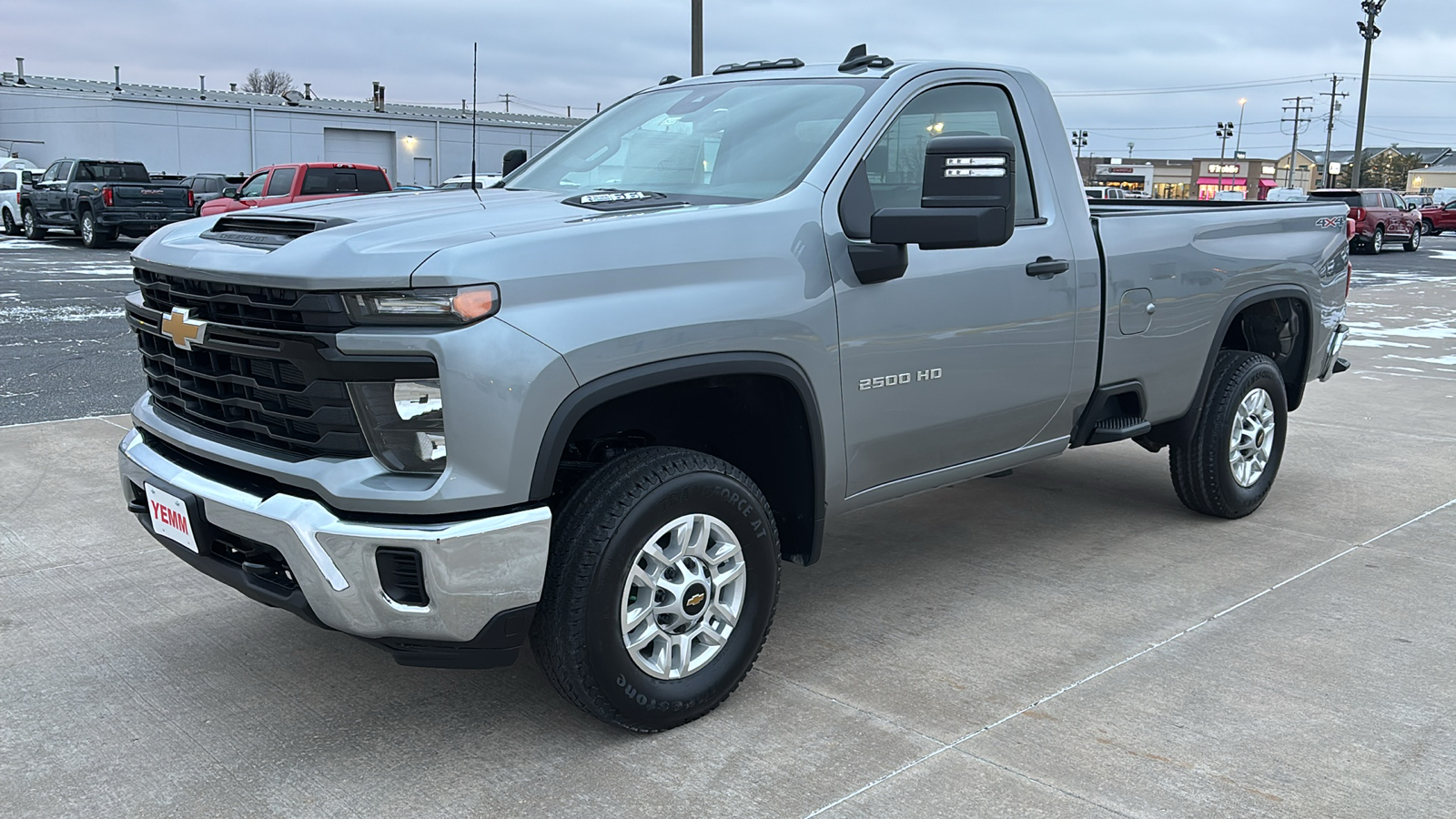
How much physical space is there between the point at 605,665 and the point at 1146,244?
9.64 feet

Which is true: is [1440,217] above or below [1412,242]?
above

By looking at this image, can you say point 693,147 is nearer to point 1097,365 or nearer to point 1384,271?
point 1097,365

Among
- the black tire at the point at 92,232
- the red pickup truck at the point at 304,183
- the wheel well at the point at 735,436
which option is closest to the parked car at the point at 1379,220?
the red pickup truck at the point at 304,183

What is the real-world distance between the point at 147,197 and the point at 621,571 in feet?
78.6

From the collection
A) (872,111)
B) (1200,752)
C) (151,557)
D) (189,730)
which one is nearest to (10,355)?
(151,557)

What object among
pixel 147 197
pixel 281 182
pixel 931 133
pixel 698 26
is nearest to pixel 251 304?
pixel 931 133

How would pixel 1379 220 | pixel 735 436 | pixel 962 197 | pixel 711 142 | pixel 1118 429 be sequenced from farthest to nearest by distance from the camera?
pixel 1379 220, pixel 1118 429, pixel 711 142, pixel 735 436, pixel 962 197

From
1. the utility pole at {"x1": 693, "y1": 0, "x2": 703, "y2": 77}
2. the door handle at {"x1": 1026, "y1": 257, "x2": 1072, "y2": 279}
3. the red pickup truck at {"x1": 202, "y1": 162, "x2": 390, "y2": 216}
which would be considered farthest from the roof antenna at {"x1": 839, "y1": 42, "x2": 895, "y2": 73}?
the red pickup truck at {"x1": 202, "y1": 162, "x2": 390, "y2": 216}

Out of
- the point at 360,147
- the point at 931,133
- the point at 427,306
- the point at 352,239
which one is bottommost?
the point at 427,306

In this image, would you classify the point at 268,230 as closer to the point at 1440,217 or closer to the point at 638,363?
the point at 638,363

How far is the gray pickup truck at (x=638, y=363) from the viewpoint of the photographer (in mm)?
2947

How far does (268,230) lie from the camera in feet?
11.2

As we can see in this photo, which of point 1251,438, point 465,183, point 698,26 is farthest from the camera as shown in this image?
point 465,183

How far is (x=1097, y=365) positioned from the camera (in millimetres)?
4746
